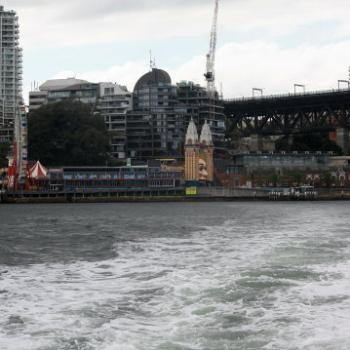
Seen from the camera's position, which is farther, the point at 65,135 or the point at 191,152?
the point at 65,135

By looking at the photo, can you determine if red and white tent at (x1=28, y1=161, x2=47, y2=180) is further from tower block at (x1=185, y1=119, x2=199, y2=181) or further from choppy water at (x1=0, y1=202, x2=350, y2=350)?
choppy water at (x1=0, y1=202, x2=350, y2=350)

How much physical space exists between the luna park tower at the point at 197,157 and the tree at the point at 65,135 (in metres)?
17.3

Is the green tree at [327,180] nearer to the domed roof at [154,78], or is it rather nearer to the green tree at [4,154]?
the domed roof at [154,78]

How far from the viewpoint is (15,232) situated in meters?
54.5

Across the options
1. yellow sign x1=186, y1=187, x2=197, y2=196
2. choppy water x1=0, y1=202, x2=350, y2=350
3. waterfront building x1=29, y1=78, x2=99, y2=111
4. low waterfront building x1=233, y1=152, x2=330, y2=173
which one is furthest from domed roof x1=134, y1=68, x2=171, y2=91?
choppy water x1=0, y1=202, x2=350, y2=350

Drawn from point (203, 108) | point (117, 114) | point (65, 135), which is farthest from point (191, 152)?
point (117, 114)

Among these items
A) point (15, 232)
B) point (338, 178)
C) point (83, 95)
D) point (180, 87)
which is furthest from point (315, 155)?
point (15, 232)

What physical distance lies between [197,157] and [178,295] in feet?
390

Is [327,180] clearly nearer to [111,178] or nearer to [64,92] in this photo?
[111,178]

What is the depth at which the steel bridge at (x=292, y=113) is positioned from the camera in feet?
510

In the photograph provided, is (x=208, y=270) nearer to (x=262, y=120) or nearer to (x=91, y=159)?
(x=91, y=159)

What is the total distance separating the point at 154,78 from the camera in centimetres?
16538

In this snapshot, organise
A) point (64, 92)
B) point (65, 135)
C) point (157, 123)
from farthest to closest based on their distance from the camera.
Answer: point (64, 92), point (157, 123), point (65, 135)

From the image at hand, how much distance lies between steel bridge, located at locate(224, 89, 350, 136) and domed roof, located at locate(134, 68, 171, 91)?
16.1 meters
